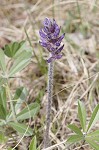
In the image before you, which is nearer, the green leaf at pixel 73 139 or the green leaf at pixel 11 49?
the green leaf at pixel 73 139

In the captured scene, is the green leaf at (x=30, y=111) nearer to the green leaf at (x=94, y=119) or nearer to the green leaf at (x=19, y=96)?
the green leaf at (x=19, y=96)

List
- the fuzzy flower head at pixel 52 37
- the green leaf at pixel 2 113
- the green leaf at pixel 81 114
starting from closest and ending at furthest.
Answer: the fuzzy flower head at pixel 52 37
the green leaf at pixel 81 114
the green leaf at pixel 2 113

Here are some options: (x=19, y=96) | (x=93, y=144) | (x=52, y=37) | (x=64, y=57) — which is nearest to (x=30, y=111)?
(x=19, y=96)

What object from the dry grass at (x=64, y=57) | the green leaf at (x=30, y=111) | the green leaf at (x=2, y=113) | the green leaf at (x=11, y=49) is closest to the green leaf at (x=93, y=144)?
the dry grass at (x=64, y=57)

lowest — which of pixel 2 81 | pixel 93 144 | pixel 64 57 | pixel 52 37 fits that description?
pixel 93 144

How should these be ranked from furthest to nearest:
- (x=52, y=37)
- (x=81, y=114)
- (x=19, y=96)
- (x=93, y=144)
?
(x=19, y=96) < (x=81, y=114) < (x=93, y=144) < (x=52, y=37)

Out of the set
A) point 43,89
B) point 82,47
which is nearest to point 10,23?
point 82,47

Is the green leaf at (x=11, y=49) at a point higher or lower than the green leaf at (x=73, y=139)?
higher

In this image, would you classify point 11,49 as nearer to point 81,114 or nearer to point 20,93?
point 20,93

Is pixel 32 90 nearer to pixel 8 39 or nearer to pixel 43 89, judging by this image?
pixel 43 89
